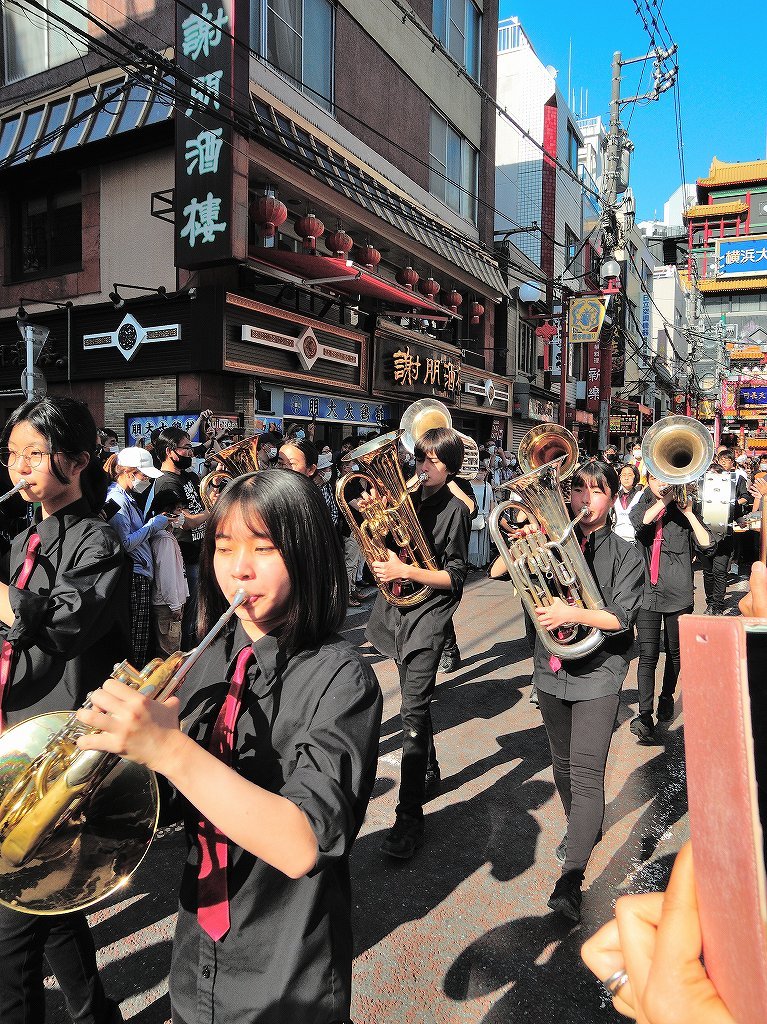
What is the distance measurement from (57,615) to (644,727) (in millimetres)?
4175

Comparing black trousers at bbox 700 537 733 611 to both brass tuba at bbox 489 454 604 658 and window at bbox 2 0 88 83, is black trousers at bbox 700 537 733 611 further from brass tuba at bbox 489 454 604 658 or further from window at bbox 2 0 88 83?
window at bbox 2 0 88 83

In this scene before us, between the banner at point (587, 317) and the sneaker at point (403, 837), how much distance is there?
17.4 meters

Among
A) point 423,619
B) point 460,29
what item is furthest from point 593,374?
point 423,619

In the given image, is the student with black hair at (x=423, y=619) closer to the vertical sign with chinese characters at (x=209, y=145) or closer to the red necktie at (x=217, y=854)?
the red necktie at (x=217, y=854)

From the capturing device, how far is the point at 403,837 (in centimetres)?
325

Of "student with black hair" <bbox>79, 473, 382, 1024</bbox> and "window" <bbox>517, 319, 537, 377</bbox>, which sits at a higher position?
"window" <bbox>517, 319, 537, 377</bbox>

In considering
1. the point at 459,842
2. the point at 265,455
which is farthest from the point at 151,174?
the point at 459,842

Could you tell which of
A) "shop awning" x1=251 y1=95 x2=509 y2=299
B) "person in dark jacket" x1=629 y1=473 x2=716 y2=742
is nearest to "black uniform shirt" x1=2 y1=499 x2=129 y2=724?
"person in dark jacket" x1=629 y1=473 x2=716 y2=742

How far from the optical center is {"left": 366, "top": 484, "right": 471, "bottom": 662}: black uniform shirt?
141 inches

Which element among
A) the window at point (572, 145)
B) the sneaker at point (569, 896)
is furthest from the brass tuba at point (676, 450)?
the window at point (572, 145)

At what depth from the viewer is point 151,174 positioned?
11094 millimetres

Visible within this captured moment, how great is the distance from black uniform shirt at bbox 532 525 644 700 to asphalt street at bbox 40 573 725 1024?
3.10 feet

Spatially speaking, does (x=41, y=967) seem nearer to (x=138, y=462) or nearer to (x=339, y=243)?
(x=138, y=462)

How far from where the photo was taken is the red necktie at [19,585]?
80.1 inches
